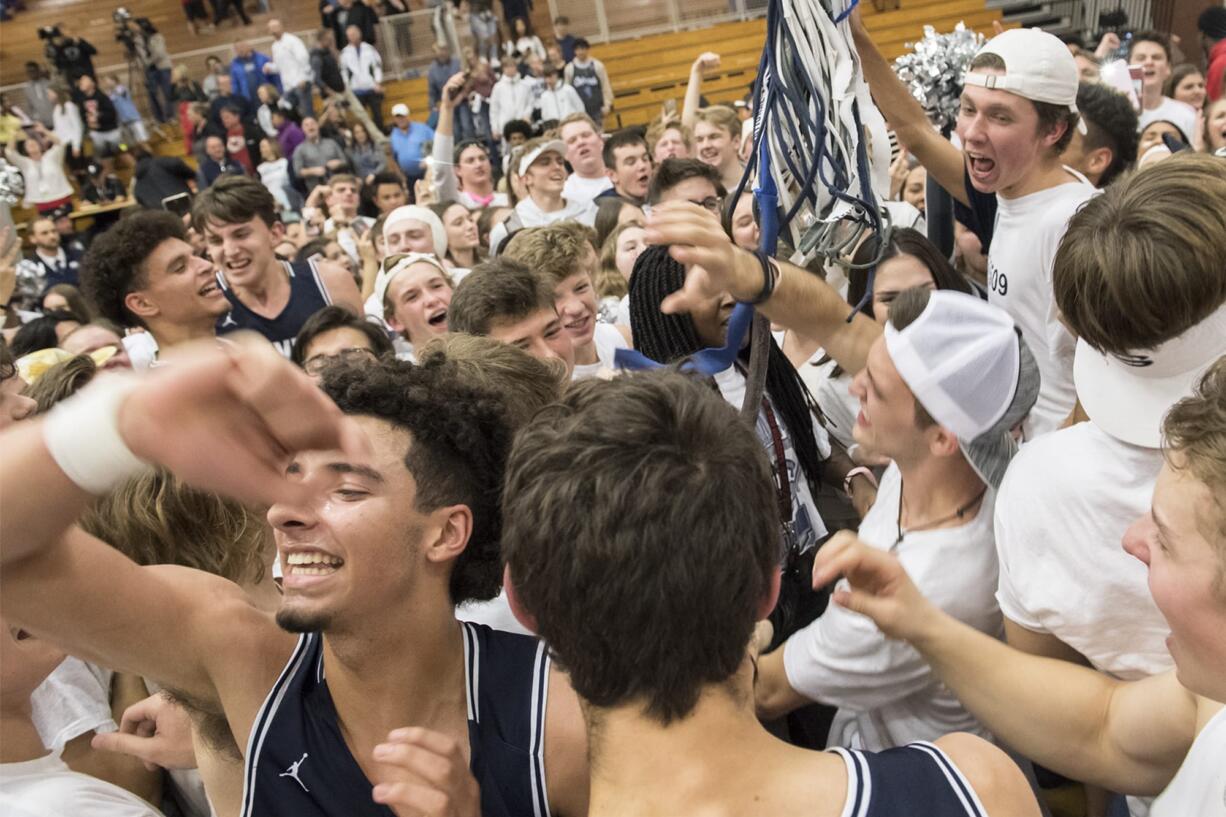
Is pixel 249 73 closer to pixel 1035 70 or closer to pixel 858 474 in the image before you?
pixel 1035 70

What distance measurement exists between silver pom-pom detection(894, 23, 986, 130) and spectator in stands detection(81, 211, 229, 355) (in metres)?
2.90

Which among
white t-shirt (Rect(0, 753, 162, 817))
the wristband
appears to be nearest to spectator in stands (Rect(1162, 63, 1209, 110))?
the wristband

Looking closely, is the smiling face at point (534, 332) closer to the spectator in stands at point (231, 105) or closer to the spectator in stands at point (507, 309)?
the spectator in stands at point (507, 309)

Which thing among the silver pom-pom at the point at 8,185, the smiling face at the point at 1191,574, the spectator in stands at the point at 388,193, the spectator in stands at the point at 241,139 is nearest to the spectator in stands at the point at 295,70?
the spectator in stands at the point at 241,139

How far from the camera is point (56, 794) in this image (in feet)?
5.78

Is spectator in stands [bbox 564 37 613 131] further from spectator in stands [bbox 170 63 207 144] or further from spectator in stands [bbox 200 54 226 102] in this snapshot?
spectator in stands [bbox 170 63 207 144]

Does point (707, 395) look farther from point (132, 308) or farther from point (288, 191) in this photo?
point (288, 191)

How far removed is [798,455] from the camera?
9.30 ft

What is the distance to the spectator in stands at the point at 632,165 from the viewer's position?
5980 mm

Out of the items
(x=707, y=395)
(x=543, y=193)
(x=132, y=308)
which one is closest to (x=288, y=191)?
(x=543, y=193)

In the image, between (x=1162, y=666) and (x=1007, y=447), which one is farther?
(x=1007, y=447)

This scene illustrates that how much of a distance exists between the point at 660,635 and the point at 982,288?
308 centimetres

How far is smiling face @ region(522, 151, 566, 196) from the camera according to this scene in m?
6.11

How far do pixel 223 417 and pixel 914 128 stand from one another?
2.81 m
